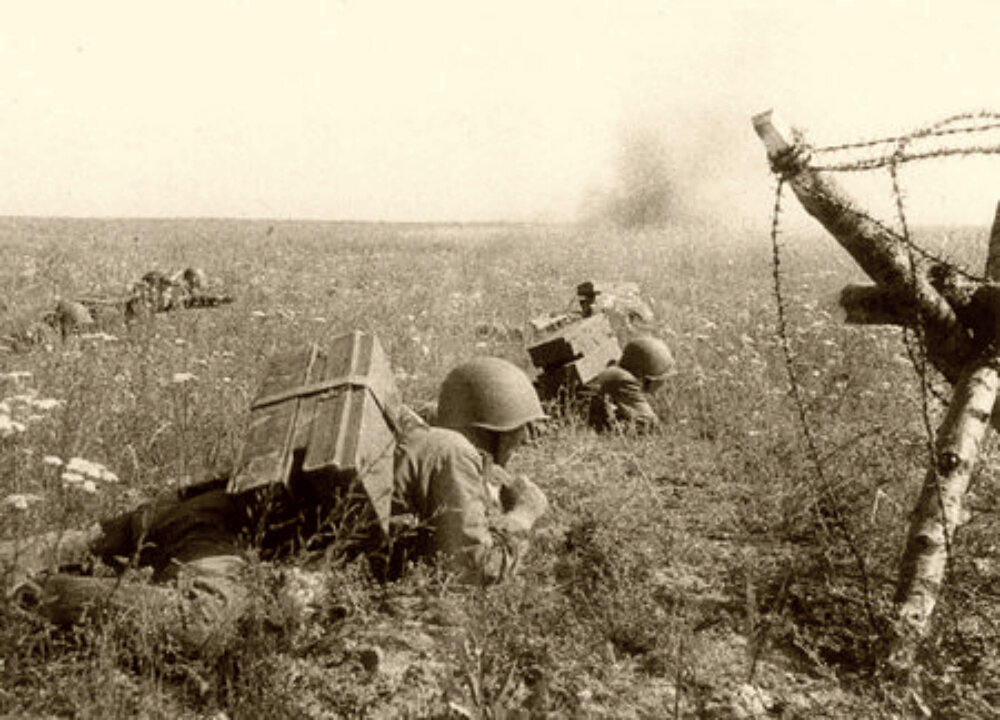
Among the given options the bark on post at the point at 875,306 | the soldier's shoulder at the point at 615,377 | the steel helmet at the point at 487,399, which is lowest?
the soldier's shoulder at the point at 615,377

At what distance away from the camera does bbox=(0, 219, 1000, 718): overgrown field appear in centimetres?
353

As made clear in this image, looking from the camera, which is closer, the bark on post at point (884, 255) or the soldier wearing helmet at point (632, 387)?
the bark on post at point (884, 255)

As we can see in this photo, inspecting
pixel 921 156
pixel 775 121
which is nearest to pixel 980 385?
pixel 921 156

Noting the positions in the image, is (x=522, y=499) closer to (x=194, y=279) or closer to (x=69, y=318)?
(x=69, y=318)

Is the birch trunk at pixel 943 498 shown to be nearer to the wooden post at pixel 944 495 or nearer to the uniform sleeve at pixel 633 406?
the wooden post at pixel 944 495

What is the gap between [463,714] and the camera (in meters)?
3.34

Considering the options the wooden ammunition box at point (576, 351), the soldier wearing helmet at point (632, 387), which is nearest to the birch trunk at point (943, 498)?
the soldier wearing helmet at point (632, 387)

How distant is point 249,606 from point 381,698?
59 cm

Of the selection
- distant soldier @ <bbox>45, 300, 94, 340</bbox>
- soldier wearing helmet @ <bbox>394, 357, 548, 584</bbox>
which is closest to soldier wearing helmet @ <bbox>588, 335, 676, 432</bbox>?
soldier wearing helmet @ <bbox>394, 357, 548, 584</bbox>

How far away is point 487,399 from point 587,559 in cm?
108

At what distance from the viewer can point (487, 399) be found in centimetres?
551

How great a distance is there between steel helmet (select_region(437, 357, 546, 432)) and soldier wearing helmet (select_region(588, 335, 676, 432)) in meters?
1.62

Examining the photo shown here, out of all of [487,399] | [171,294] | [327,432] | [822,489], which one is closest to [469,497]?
[327,432]

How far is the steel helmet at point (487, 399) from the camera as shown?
5484 mm
